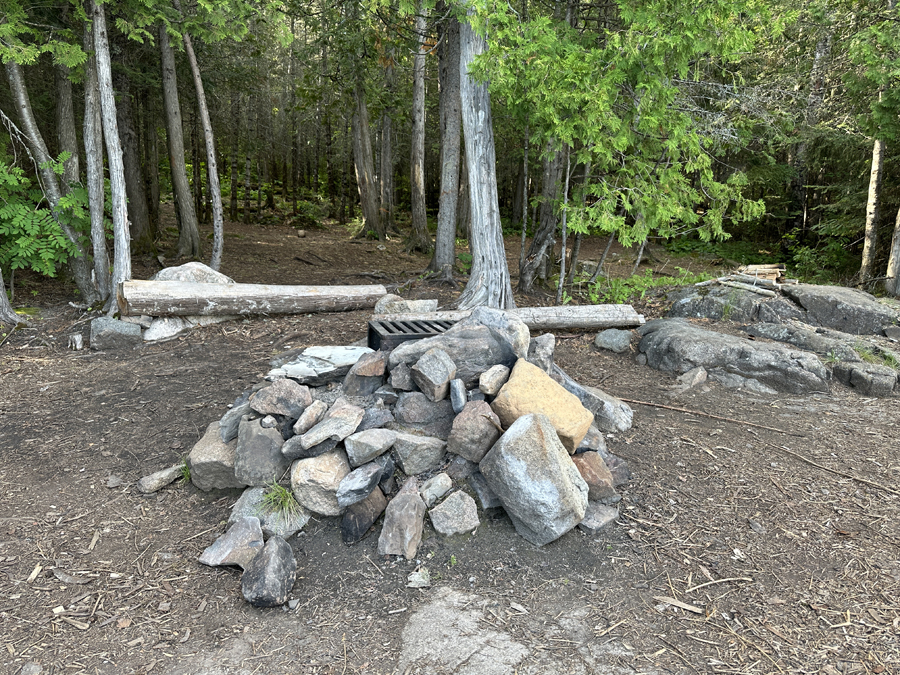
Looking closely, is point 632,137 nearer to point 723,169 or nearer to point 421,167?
point 421,167

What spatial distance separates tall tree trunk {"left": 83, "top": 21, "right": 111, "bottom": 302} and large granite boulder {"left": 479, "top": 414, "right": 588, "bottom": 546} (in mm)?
7181

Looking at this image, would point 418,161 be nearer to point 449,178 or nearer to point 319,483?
point 449,178

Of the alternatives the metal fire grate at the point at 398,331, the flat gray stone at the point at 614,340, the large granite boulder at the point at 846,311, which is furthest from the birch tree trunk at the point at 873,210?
the metal fire grate at the point at 398,331

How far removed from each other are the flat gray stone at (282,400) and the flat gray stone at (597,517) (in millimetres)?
2015

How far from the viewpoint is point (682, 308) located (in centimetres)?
816

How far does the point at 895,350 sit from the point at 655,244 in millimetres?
11793

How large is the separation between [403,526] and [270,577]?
770 millimetres

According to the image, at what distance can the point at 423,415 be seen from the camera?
3842 mm

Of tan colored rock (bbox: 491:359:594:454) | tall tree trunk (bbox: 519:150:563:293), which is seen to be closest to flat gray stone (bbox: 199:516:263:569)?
tan colored rock (bbox: 491:359:594:454)

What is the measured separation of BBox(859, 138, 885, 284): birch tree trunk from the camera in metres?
9.70

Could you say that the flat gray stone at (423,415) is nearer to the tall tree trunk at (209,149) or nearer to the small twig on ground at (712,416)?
the small twig on ground at (712,416)

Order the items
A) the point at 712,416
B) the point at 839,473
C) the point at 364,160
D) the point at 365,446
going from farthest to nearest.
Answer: the point at 364,160 → the point at 712,416 → the point at 839,473 → the point at 365,446

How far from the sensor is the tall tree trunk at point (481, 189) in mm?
7379

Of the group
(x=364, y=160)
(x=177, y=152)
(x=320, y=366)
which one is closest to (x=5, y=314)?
(x=177, y=152)
